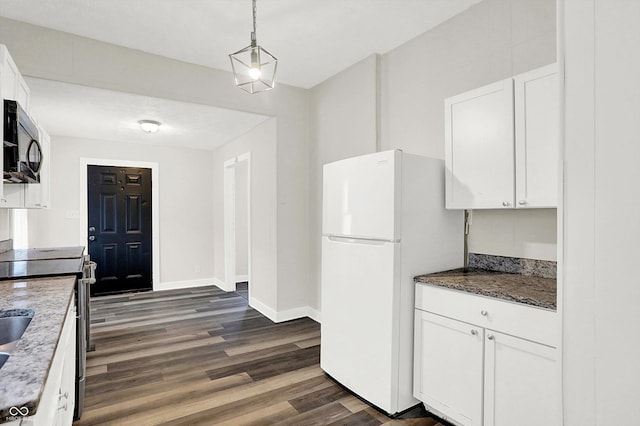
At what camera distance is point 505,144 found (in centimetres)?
200

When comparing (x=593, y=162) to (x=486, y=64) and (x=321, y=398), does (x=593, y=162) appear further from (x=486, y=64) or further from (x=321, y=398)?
(x=321, y=398)

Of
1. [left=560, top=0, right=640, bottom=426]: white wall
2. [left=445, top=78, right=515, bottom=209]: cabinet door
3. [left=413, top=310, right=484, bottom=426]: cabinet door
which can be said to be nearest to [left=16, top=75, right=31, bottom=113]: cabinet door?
[left=445, top=78, right=515, bottom=209]: cabinet door

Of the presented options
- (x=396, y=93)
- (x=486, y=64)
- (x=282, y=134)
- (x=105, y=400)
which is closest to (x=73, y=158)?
(x=282, y=134)

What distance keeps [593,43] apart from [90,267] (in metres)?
3.43

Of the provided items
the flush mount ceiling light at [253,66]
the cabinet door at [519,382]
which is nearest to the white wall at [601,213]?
the cabinet door at [519,382]

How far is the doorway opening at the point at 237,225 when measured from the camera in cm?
484

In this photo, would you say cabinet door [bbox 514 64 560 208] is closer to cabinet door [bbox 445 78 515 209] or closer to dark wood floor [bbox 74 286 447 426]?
cabinet door [bbox 445 78 515 209]

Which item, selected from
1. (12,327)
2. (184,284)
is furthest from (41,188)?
(184,284)

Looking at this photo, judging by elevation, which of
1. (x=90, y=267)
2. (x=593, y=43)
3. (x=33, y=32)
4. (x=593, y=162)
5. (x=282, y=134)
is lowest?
(x=90, y=267)

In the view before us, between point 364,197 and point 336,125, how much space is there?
64.4 inches

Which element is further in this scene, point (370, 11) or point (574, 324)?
point (370, 11)

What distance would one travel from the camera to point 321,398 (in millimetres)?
2383

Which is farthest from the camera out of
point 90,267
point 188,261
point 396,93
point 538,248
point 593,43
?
point 188,261

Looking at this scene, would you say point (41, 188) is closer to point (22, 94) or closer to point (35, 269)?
point (22, 94)
